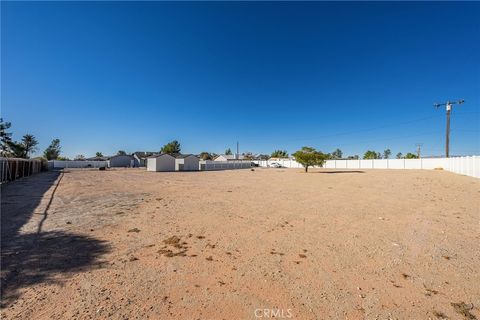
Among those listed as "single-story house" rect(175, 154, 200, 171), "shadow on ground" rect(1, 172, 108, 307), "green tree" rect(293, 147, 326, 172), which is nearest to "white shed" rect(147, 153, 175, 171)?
"single-story house" rect(175, 154, 200, 171)

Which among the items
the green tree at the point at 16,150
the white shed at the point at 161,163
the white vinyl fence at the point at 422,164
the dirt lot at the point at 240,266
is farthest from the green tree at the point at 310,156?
the green tree at the point at 16,150

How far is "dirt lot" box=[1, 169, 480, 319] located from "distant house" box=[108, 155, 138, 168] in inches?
2545

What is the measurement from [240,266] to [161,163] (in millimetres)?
39130

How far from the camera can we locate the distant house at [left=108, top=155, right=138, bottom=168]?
65.4 meters

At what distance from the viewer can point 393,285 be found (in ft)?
11.9

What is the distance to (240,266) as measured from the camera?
4246 mm

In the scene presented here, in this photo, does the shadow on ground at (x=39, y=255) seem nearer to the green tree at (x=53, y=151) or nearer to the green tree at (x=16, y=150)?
the green tree at (x=16, y=150)

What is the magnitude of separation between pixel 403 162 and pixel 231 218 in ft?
166

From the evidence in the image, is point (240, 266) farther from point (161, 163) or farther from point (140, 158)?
point (140, 158)

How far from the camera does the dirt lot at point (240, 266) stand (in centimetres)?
307

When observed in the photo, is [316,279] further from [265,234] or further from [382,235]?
[382,235]

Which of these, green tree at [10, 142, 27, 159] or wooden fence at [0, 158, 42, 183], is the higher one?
green tree at [10, 142, 27, 159]

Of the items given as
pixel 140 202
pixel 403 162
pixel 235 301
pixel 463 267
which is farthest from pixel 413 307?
pixel 403 162

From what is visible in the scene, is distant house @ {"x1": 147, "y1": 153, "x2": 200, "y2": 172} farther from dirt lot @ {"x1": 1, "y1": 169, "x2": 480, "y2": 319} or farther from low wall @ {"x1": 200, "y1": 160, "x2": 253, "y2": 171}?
dirt lot @ {"x1": 1, "y1": 169, "x2": 480, "y2": 319}
